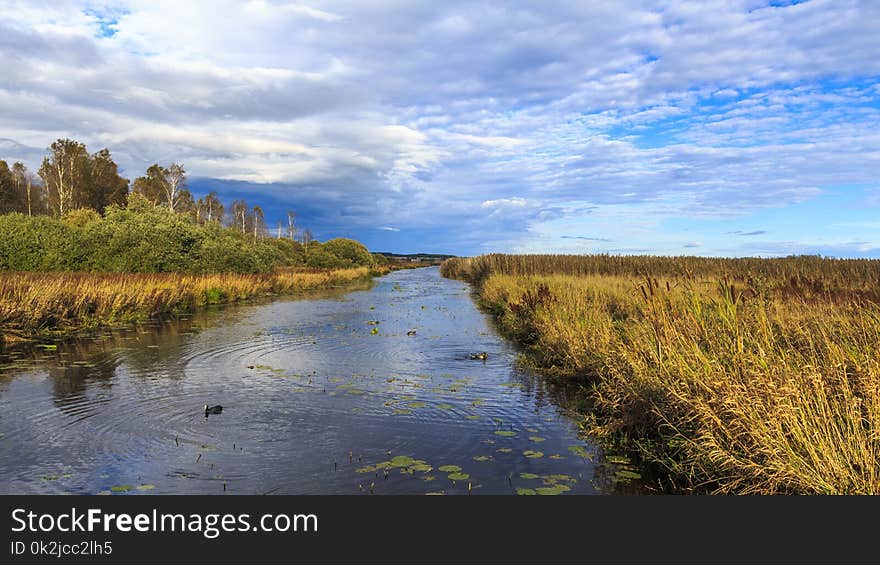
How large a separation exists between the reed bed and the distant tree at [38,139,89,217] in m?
39.4

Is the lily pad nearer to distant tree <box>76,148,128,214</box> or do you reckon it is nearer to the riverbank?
the riverbank

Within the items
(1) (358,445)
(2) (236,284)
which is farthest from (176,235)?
(1) (358,445)

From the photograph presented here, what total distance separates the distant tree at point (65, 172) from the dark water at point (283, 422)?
177 feet

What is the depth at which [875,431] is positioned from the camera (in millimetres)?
4371

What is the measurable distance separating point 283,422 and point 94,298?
14.0 metres

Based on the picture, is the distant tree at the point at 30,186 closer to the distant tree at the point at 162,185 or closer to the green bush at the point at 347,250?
the distant tree at the point at 162,185

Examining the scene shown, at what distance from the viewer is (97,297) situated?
18312 millimetres

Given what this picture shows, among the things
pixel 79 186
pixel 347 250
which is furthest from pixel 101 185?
pixel 347 250

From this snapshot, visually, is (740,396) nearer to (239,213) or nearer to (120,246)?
(120,246)

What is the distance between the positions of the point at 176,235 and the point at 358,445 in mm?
29758
